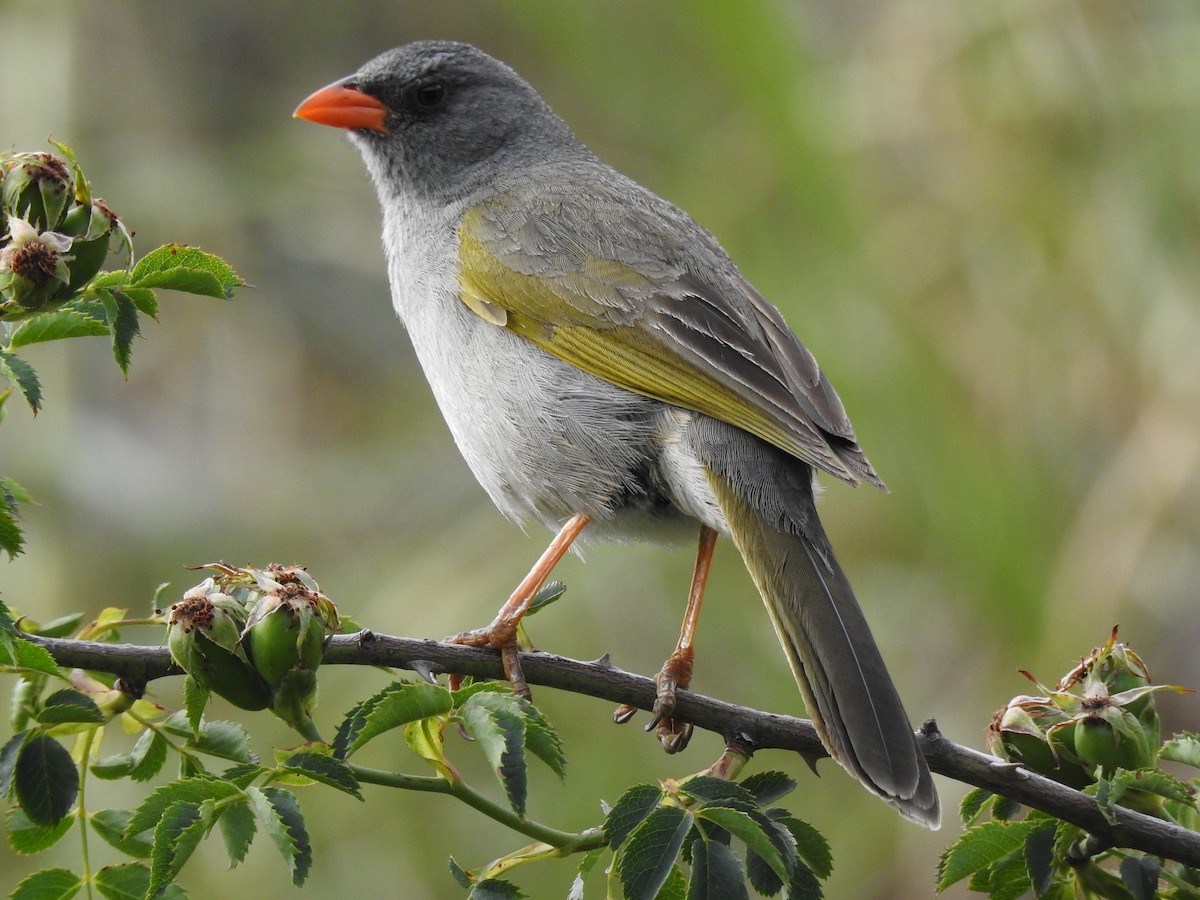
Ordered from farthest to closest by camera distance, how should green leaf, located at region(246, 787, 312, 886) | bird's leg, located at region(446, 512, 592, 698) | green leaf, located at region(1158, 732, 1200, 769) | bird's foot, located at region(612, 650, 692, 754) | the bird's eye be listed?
the bird's eye < bird's foot, located at region(612, 650, 692, 754) < bird's leg, located at region(446, 512, 592, 698) < green leaf, located at region(1158, 732, 1200, 769) < green leaf, located at region(246, 787, 312, 886)

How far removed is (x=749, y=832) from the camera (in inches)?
75.2

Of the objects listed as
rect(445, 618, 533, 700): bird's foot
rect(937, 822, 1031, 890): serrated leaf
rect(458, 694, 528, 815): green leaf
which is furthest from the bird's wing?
rect(458, 694, 528, 815): green leaf

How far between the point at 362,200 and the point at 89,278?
17.6 ft

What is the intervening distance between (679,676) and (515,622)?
603 mm

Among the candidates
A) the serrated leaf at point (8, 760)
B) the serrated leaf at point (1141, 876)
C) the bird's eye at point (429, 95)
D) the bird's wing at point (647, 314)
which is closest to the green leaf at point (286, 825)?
the serrated leaf at point (8, 760)

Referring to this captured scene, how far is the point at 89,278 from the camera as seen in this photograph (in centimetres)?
212

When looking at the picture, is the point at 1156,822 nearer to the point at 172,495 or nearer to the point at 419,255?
the point at 419,255

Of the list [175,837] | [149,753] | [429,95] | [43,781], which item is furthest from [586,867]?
[429,95]

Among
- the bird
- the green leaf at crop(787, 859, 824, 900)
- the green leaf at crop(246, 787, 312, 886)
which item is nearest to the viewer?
the green leaf at crop(246, 787, 312, 886)

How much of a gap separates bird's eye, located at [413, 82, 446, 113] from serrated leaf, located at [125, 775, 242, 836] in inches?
123

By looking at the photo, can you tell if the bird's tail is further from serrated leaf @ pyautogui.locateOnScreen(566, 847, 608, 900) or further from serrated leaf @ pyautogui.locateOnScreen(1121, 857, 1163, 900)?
serrated leaf @ pyautogui.locateOnScreen(566, 847, 608, 900)

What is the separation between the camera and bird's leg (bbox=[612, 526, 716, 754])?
241 cm

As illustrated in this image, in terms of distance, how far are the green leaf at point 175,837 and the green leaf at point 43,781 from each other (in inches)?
8.8

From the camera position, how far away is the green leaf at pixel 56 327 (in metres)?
2.08
